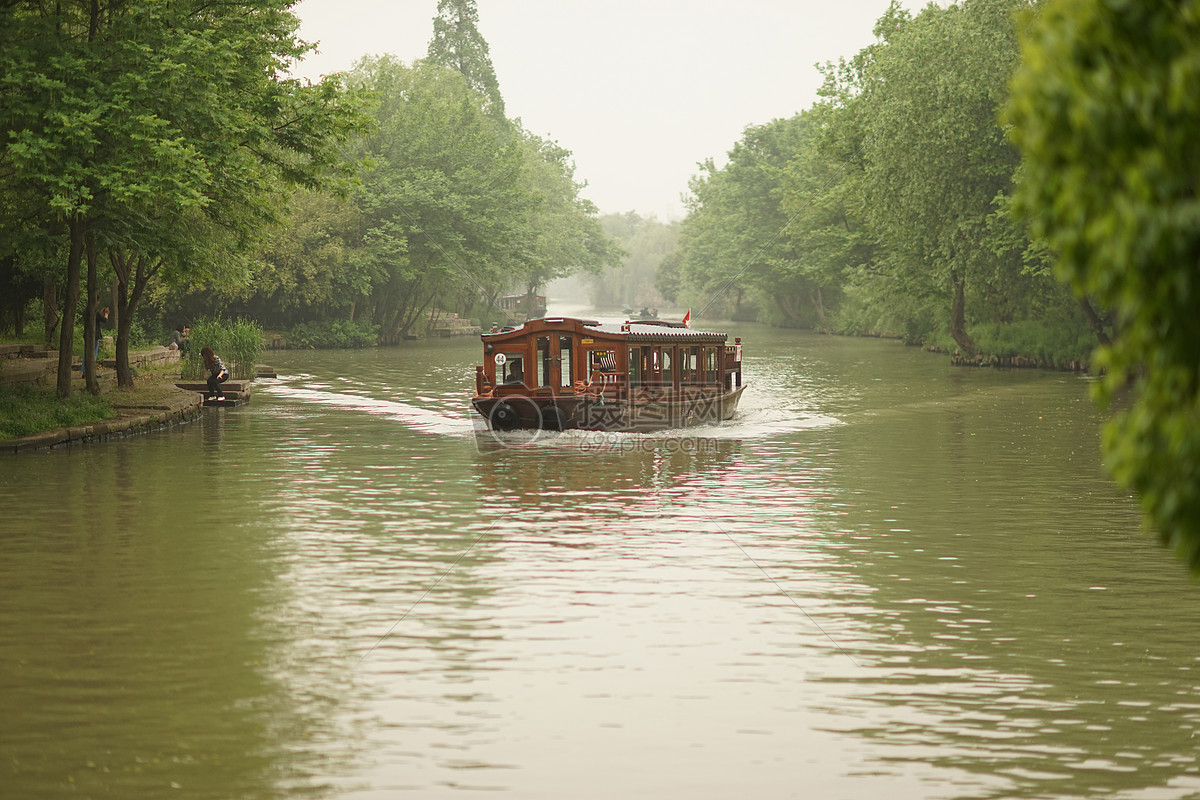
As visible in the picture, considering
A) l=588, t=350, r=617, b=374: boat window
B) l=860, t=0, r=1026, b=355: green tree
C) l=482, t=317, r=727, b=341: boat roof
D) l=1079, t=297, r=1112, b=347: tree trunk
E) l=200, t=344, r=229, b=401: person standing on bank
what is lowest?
l=200, t=344, r=229, b=401: person standing on bank

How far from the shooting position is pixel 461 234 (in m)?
83.5

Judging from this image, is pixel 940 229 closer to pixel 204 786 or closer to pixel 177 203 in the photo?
pixel 177 203

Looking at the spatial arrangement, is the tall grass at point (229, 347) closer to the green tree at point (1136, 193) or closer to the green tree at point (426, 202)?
the green tree at point (426, 202)

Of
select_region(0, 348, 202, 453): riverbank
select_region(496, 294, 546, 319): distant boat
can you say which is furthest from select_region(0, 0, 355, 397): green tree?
select_region(496, 294, 546, 319): distant boat

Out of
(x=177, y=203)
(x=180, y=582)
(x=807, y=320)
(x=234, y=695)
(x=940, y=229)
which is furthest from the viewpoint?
(x=807, y=320)

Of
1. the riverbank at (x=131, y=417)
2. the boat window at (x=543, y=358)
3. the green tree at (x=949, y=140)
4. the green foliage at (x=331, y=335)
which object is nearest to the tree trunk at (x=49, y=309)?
the riverbank at (x=131, y=417)

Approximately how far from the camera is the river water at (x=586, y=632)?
28.3 ft

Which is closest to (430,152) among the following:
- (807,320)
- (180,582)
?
(807,320)

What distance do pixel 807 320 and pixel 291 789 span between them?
346 ft

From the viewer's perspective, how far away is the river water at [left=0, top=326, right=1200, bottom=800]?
8.62m

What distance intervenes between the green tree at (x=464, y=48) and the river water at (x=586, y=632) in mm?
93893

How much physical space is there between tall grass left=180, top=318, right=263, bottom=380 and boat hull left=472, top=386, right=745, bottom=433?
14.5 meters

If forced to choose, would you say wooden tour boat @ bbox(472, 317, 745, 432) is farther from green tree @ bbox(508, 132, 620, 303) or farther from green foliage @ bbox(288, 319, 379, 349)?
green tree @ bbox(508, 132, 620, 303)

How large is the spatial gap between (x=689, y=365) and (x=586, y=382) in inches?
156
